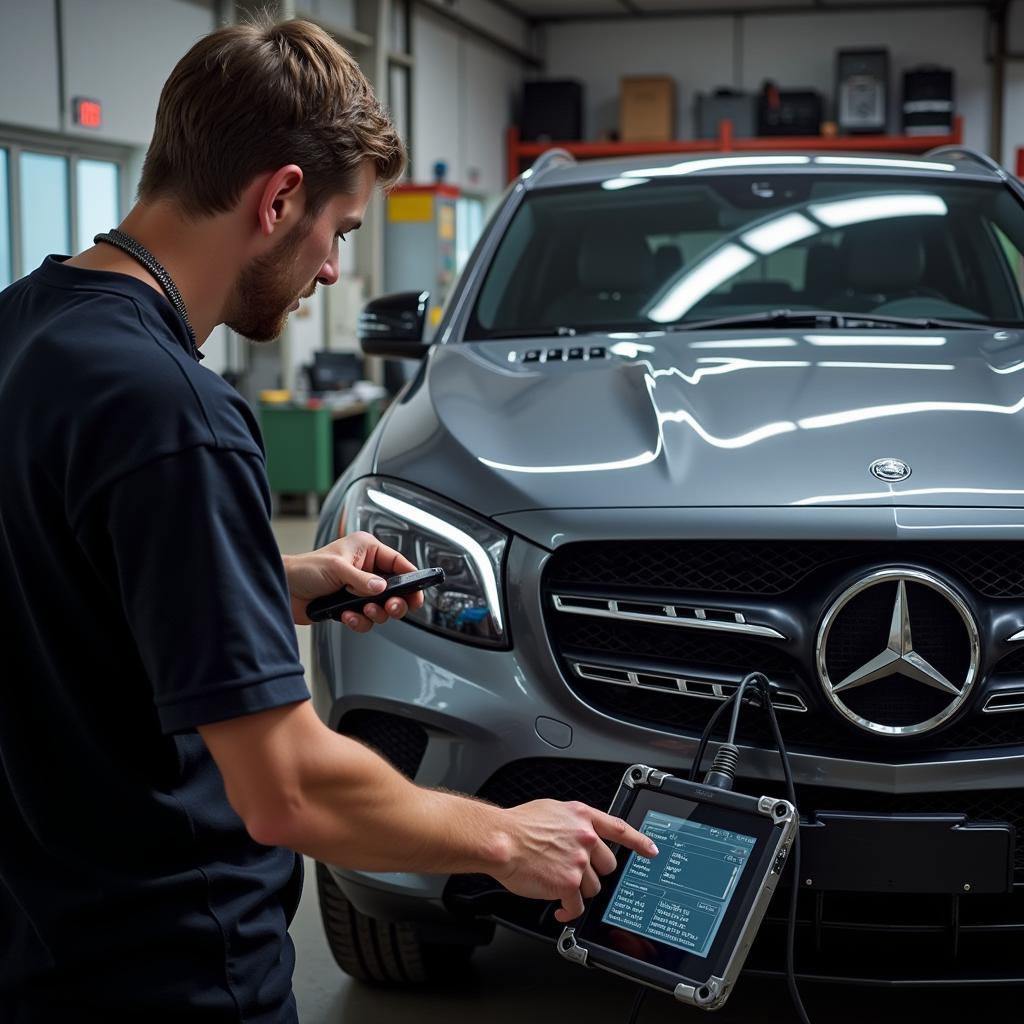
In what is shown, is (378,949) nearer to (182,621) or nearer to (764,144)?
(182,621)

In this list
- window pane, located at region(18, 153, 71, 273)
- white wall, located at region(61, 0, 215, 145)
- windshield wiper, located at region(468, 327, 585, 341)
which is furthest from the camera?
white wall, located at region(61, 0, 215, 145)

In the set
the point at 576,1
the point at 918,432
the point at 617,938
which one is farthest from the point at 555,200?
the point at 576,1

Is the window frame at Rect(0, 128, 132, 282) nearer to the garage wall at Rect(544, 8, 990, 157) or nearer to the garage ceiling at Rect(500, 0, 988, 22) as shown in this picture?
the garage ceiling at Rect(500, 0, 988, 22)

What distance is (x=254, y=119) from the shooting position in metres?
1.02

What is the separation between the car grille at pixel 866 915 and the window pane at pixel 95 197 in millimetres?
5842

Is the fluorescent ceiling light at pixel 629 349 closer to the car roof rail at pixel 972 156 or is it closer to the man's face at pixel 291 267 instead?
the car roof rail at pixel 972 156

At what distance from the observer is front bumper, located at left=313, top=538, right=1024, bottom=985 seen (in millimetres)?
1717

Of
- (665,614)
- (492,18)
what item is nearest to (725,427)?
(665,614)

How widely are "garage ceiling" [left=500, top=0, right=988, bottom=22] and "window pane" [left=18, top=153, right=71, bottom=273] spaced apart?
703 centimetres

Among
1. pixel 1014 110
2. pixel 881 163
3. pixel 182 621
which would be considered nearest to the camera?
pixel 182 621

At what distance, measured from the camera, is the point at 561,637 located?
71.1 inches

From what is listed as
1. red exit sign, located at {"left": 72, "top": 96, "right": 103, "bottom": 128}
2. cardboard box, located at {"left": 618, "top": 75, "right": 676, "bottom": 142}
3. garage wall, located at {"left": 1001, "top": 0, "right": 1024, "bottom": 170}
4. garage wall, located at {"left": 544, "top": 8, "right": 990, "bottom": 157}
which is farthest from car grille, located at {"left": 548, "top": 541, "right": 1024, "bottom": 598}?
garage wall, located at {"left": 544, "top": 8, "right": 990, "bottom": 157}

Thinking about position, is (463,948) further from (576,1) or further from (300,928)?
(576,1)

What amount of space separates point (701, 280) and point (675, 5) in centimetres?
1136
